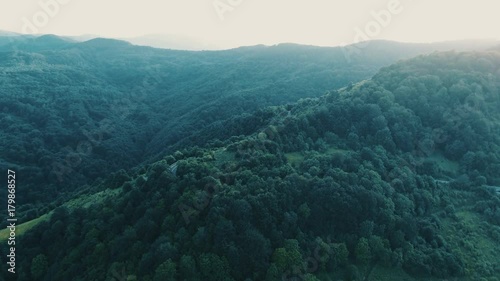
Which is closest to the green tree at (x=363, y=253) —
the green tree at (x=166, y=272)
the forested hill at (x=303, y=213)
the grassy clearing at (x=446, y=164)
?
the forested hill at (x=303, y=213)

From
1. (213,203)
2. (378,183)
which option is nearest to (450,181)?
(378,183)

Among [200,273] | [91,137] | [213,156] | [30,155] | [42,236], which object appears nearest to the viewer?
[200,273]

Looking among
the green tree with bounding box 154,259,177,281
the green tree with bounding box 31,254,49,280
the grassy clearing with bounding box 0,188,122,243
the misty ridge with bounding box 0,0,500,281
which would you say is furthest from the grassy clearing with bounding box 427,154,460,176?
the green tree with bounding box 31,254,49,280

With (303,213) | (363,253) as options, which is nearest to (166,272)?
(303,213)

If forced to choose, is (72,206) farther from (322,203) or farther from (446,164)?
(446,164)

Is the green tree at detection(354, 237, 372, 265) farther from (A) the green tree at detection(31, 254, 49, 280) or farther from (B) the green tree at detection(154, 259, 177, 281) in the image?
(A) the green tree at detection(31, 254, 49, 280)

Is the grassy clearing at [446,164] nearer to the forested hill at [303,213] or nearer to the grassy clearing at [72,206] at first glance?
the forested hill at [303,213]

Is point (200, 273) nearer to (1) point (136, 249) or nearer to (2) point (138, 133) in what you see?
(1) point (136, 249)

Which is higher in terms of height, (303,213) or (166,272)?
(166,272)
